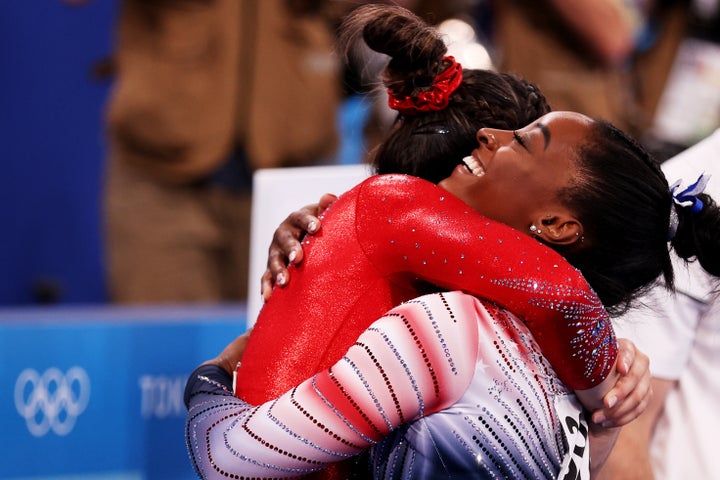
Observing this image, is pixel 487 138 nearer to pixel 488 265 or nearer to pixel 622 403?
pixel 488 265

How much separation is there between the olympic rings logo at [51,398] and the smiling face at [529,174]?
144 cm

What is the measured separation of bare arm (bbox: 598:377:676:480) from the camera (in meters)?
1.75

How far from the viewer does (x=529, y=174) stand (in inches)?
52.8

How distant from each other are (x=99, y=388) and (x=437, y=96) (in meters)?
1.42

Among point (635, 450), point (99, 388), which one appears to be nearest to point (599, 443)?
point (635, 450)

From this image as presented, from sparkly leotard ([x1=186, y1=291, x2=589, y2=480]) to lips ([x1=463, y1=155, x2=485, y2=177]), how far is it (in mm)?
176

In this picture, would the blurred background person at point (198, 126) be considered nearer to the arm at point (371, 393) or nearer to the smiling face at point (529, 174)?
the smiling face at point (529, 174)

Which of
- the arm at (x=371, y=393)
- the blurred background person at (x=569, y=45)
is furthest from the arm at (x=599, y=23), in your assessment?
the arm at (x=371, y=393)

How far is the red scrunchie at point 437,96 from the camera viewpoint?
1.47 m

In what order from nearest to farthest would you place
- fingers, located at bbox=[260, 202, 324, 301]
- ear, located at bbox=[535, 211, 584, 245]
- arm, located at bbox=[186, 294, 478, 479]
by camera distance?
arm, located at bbox=[186, 294, 478, 479] < ear, located at bbox=[535, 211, 584, 245] < fingers, located at bbox=[260, 202, 324, 301]

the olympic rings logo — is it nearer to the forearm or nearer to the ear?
the forearm

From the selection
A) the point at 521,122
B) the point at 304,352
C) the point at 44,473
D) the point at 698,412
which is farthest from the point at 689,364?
the point at 44,473

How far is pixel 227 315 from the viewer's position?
2764mm

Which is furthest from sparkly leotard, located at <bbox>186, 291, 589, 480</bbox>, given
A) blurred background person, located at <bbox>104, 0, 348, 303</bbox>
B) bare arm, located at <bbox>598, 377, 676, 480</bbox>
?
blurred background person, located at <bbox>104, 0, 348, 303</bbox>
